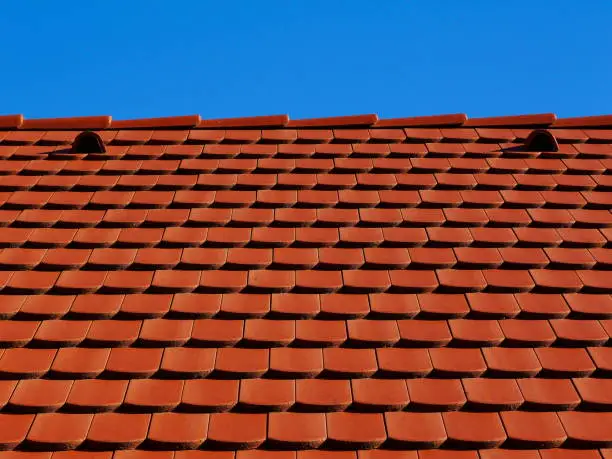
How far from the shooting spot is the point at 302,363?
338cm

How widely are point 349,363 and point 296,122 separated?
2486 mm

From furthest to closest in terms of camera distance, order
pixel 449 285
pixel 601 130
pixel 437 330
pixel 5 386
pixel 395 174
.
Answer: pixel 601 130 → pixel 395 174 → pixel 449 285 → pixel 437 330 → pixel 5 386

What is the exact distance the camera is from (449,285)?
3838mm

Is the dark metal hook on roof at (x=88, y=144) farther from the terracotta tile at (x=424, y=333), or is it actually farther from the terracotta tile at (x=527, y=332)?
the terracotta tile at (x=527, y=332)

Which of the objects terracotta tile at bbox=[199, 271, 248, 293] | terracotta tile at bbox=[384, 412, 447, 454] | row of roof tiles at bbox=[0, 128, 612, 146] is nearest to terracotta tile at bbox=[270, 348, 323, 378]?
terracotta tile at bbox=[384, 412, 447, 454]

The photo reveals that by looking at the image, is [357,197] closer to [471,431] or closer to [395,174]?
[395,174]

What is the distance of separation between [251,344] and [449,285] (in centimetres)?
A: 101

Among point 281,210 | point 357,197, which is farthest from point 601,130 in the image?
point 281,210

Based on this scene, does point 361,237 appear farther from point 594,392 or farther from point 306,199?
point 594,392

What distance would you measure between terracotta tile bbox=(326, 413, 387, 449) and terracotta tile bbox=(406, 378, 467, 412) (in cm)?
18

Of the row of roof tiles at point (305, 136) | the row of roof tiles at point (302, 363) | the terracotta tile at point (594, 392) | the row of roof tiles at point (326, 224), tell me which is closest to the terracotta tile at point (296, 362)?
the row of roof tiles at point (302, 363)

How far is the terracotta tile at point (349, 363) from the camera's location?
3328 mm

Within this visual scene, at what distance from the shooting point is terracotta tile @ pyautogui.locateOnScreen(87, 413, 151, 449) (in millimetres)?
3023

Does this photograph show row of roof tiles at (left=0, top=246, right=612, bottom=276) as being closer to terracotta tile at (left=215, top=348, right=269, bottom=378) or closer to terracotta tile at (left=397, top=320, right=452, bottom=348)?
terracotta tile at (left=397, top=320, right=452, bottom=348)
